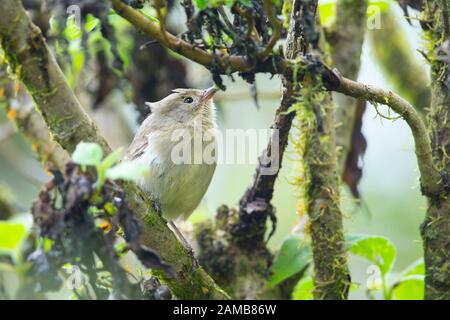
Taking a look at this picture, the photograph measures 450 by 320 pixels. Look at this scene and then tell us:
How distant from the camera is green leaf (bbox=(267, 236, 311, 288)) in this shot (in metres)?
4.16

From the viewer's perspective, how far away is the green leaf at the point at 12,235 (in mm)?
3781

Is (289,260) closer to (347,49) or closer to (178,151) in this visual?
(178,151)

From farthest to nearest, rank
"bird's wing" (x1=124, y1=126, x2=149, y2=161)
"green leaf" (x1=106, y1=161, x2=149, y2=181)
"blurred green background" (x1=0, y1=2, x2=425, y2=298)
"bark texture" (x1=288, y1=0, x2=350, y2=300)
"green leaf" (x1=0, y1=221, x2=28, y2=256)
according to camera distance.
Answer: "blurred green background" (x1=0, y1=2, x2=425, y2=298), "bird's wing" (x1=124, y1=126, x2=149, y2=161), "bark texture" (x1=288, y1=0, x2=350, y2=300), "green leaf" (x1=0, y1=221, x2=28, y2=256), "green leaf" (x1=106, y1=161, x2=149, y2=181)

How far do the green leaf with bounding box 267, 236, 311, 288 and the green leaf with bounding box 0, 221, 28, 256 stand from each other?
1568mm

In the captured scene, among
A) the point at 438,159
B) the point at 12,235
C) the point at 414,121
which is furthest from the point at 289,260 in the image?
the point at 12,235

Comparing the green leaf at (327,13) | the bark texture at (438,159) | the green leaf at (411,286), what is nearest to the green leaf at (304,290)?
the green leaf at (411,286)

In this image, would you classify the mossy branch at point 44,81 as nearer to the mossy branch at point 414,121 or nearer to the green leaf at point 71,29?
the green leaf at point 71,29

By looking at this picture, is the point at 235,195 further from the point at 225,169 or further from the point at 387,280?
the point at 387,280

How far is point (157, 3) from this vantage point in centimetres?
248

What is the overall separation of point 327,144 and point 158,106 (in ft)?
5.05

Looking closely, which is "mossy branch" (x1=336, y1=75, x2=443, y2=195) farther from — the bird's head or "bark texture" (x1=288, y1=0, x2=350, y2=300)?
the bird's head

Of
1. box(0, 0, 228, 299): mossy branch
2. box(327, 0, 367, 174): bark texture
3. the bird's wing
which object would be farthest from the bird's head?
box(0, 0, 228, 299): mossy branch

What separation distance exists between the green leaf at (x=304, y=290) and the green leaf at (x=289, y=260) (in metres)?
0.13

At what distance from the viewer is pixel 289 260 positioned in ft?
13.9
